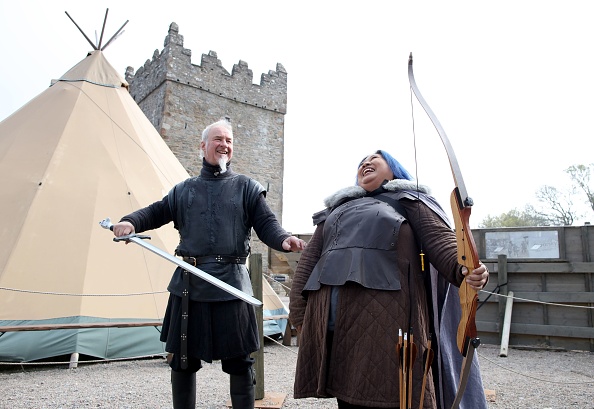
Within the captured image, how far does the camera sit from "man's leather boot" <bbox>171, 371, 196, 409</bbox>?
1.91m

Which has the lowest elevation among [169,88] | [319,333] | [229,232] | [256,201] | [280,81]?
[319,333]

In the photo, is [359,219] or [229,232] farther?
[229,232]

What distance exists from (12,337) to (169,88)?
1335 cm

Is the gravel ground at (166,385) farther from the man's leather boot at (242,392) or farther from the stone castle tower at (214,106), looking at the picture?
the stone castle tower at (214,106)

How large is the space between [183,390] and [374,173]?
A: 1.16 m

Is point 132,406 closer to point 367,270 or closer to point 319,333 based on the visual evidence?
point 319,333

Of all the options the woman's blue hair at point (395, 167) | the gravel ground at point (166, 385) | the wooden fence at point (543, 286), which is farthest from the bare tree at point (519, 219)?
the woman's blue hair at point (395, 167)

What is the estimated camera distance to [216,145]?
7.07ft

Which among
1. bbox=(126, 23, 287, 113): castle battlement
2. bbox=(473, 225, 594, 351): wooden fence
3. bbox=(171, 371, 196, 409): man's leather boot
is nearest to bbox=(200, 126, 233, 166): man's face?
bbox=(171, 371, 196, 409): man's leather boot

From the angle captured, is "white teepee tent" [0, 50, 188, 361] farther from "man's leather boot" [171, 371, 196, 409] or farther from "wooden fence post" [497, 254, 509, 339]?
"wooden fence post" [497, 254, 509, 339]

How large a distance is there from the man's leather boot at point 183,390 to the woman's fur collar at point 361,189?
3.00ft

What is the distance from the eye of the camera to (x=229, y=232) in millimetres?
2006

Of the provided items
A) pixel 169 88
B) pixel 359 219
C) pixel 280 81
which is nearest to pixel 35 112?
pixel 359 219

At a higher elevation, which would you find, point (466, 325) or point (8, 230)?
point (8, 230)
